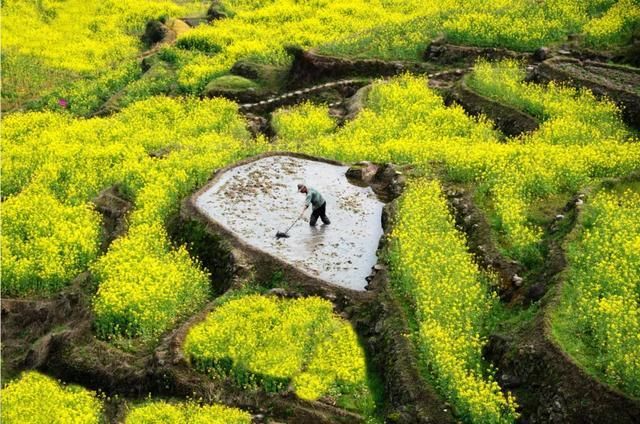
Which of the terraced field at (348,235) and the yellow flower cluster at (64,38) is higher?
the terraced field at (348,235)

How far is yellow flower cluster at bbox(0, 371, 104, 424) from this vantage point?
1714 cm

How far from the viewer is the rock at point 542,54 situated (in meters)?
36.4

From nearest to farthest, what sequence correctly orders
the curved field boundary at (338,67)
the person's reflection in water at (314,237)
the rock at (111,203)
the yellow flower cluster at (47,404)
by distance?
1. the yellow flower cluster at (47,404)
2. the person's reflection in water at (314,237)
3. the rock at (111,203)
4. the curved field boundary at (338,67)

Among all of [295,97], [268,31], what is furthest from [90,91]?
[295,97]

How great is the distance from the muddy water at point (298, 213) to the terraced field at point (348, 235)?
0.10 m

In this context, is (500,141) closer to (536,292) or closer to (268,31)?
(536,292)

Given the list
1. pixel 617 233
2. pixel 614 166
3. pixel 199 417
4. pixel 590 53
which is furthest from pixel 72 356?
pixel 590 53

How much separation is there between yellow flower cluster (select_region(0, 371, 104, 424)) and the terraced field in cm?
6

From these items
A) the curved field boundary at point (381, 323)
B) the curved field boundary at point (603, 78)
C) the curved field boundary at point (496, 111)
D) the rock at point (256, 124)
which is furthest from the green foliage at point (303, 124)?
the curved field boundary at point (381, 323)

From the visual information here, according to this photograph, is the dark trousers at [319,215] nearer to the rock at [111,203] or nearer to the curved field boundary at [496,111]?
the rock at [111,203]

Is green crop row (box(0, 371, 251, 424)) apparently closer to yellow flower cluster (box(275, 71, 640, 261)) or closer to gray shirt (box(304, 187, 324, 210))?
gray shirt (box(304, 187, 324, 210))

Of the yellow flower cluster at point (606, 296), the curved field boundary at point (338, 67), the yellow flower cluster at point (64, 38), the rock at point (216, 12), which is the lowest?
the yellow flower cluster at point (64, 38)

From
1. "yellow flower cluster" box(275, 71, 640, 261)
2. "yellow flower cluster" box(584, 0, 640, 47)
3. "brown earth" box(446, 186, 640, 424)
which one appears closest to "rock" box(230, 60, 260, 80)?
"yellow flower cluster" box(275, 71, 640, 261)

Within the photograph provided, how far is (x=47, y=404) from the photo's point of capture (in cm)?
1764
